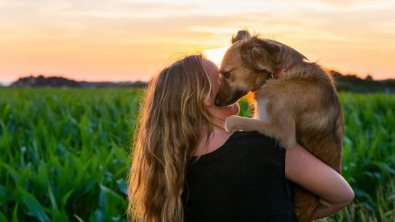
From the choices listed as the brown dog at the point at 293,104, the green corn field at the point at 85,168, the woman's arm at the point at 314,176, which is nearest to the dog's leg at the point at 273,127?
the brown dog at the point at 293,104

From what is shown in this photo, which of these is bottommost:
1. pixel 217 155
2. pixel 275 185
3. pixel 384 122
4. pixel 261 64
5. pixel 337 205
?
pixel 384 122

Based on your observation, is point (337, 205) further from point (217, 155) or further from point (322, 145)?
point (217, 155)

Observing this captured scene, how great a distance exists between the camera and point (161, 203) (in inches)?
103

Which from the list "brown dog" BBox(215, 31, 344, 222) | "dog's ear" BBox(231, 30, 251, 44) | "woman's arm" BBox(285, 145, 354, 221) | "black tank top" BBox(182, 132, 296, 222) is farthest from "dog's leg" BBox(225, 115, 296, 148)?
"dog's ear" BBox(231, 30, 251, 44)

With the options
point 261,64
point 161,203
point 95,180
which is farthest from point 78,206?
point 261,64

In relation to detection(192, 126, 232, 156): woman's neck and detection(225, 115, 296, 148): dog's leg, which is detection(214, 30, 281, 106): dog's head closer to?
detection(225, 115, 296, 148): dog's leg

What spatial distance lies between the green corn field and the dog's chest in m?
1.31

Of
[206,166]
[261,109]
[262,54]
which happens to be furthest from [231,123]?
[206,166]

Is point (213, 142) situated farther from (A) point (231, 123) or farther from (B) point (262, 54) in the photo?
(B) point (262, 54)

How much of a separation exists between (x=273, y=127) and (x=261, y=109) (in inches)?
10.9

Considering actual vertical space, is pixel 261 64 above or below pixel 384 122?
above

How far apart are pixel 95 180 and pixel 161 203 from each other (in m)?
2.15

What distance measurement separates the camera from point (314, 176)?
2.36m

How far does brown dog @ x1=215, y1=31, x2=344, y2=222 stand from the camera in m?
2.74
